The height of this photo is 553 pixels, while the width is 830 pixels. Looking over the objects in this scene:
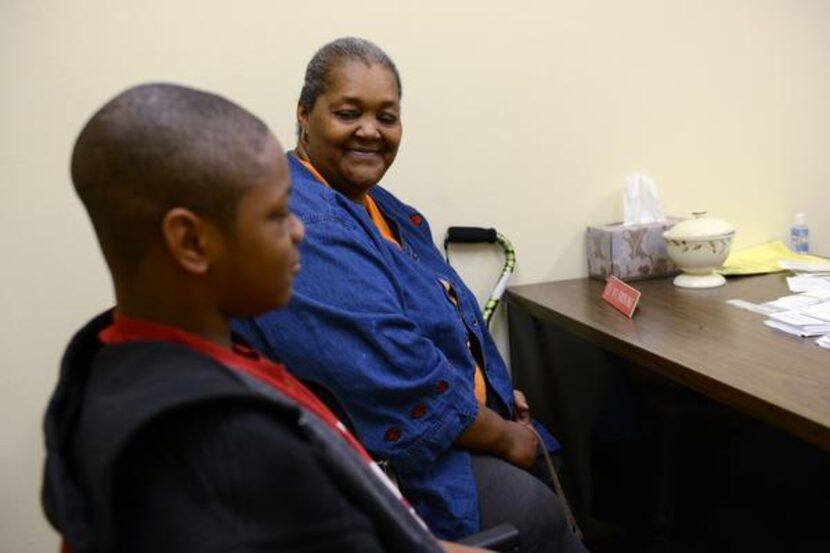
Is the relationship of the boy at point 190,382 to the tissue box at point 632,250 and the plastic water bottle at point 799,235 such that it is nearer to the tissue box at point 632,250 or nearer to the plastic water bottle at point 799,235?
the tissue box at point 632,250

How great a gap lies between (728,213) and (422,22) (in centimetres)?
107

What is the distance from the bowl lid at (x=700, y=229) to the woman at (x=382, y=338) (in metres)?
0.62

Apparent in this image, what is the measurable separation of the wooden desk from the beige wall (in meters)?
0.24

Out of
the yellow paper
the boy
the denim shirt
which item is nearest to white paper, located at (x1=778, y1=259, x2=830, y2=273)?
the yellow paper

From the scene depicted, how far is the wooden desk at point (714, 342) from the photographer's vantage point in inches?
34.8

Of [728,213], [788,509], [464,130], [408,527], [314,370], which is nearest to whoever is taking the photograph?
[408,527]

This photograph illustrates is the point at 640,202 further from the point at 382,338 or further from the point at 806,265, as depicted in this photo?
the point at 382,338

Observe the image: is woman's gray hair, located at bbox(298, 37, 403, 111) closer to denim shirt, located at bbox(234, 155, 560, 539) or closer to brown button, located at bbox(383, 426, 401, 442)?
denim shirt, located at bbox(234, 155, 560, 539)

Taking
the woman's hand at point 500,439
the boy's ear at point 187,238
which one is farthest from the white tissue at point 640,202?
the boy's ear at point 187,238

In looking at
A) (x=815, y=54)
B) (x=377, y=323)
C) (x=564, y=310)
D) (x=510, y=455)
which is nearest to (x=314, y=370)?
(x=377, y=323)

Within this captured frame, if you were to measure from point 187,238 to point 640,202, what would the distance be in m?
1.43

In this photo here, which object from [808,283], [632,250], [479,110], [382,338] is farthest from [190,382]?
[808,283]

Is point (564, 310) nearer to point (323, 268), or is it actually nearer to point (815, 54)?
point (323, 268)

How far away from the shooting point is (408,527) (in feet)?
1.90
